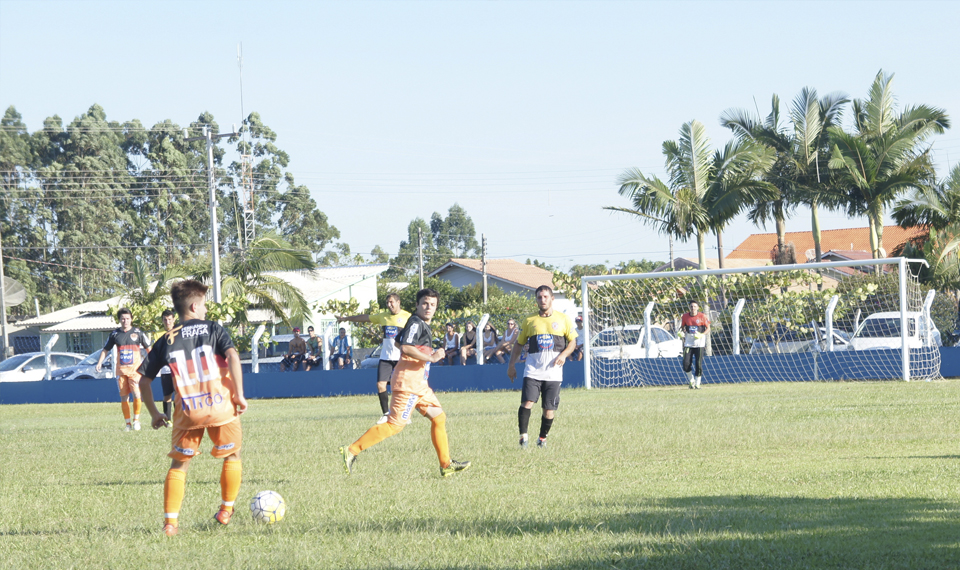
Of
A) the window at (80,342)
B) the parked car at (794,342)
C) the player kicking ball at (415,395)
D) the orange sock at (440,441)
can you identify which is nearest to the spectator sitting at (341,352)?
the parked car at (794,342)

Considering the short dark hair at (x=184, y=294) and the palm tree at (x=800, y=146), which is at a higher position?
the palm tree at (x=800, y=146)

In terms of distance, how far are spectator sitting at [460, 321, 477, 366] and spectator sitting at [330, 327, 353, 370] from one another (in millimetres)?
3113

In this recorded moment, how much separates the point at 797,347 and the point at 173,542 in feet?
63.8

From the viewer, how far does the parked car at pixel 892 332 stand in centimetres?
2117

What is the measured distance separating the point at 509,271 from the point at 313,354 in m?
38.2

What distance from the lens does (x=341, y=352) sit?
84.3ft

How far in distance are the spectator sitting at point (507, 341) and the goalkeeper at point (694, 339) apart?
14.7 ft

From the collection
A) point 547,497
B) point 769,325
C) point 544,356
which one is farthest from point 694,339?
point 547,497

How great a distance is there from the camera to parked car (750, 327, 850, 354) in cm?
2283

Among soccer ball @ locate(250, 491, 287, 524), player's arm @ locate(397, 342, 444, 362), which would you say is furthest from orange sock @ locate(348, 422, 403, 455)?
soccer ball @ locate(250, 491, 287, 524)

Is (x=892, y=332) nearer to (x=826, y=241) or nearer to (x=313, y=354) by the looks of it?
(x=313, y=354)

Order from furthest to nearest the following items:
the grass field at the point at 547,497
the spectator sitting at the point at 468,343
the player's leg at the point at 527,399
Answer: the spectator sitting at the point at 468,343 → the player's leg at the point at 527,399 → the grass field at the point at 547,497

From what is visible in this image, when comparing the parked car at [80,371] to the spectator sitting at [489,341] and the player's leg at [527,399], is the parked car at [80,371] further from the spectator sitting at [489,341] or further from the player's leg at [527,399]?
the player's leg at [527,399]

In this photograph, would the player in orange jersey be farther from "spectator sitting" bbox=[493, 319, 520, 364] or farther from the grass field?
"spectator sitting" bbox=[493, 319, 520, 364]
